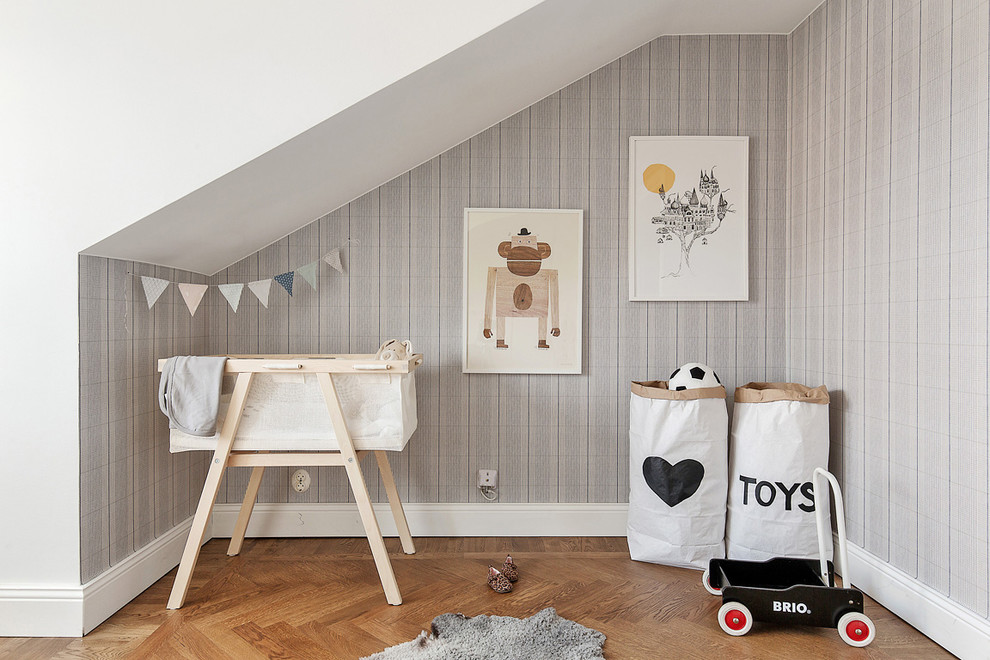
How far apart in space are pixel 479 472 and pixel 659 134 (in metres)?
1.72

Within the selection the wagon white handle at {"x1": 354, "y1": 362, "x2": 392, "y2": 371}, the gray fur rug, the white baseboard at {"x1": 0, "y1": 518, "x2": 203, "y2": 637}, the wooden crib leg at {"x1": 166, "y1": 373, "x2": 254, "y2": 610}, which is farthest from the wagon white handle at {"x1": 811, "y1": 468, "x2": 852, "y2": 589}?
the white baseboard at {"x1": 0, "y1": 518, "x2": 203, "y2": 637}

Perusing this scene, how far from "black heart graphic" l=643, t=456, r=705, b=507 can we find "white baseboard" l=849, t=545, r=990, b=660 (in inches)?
24.7

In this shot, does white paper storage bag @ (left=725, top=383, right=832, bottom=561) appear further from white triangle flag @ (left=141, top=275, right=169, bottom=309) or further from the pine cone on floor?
white triangle flag @ (left=141, top=275, right=169, bottom=309)

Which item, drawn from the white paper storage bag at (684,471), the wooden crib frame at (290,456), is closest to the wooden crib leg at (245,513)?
the wooden crib frame at (290,456)

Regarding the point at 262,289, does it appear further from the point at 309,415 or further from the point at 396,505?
the point at 396,505

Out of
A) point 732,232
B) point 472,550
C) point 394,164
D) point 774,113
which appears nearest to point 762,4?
point 774,113

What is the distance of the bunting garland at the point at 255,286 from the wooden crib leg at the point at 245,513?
0.70 metres

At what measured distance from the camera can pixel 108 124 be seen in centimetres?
198

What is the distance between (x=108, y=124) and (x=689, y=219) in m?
2.24

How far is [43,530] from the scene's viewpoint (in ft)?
6.57

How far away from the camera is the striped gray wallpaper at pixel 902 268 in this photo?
6.07 feet

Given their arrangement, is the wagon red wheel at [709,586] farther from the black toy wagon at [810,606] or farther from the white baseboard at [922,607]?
the white baseboard at [922,607]

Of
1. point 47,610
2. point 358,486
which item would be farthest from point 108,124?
point 47,610

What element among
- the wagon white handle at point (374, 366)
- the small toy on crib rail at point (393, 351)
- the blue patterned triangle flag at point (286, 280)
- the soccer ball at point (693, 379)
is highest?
the blue patterned triangle flag at point (286, 280)
